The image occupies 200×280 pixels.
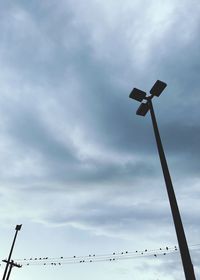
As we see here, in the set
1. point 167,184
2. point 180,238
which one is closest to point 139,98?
point 167,184

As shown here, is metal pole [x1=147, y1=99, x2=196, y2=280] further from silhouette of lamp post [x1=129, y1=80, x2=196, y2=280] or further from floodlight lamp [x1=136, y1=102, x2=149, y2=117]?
floodlight lamp [x1=136, y1=102, x2=149, y2=117]

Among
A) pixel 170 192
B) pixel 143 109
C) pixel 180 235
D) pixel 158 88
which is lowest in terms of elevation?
pixel 180 235

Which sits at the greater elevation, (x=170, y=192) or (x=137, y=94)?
(x=137, y=94)

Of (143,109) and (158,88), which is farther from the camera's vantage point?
(143,109)

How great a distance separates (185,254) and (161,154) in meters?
2.67

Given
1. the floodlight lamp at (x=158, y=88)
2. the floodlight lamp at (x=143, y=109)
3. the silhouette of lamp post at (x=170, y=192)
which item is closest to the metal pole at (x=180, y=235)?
the silhouette of lamp post at (x=170, y=192)

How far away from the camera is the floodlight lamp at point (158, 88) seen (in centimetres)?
798

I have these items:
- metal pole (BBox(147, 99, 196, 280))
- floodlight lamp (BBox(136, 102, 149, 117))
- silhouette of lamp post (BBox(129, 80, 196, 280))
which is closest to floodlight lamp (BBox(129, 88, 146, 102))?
silhouette of lamp post (BBox(129, 80, 196, 280))

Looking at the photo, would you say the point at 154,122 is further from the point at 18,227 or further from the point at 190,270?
the point at 18,227

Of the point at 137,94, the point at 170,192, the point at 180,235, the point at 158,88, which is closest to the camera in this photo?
the point at 180,235

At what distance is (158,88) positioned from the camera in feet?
26.3

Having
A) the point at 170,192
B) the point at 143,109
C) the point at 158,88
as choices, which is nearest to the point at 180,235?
the point at 170,192

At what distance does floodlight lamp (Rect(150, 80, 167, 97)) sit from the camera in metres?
7.98

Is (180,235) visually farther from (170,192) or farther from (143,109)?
(143,109)
